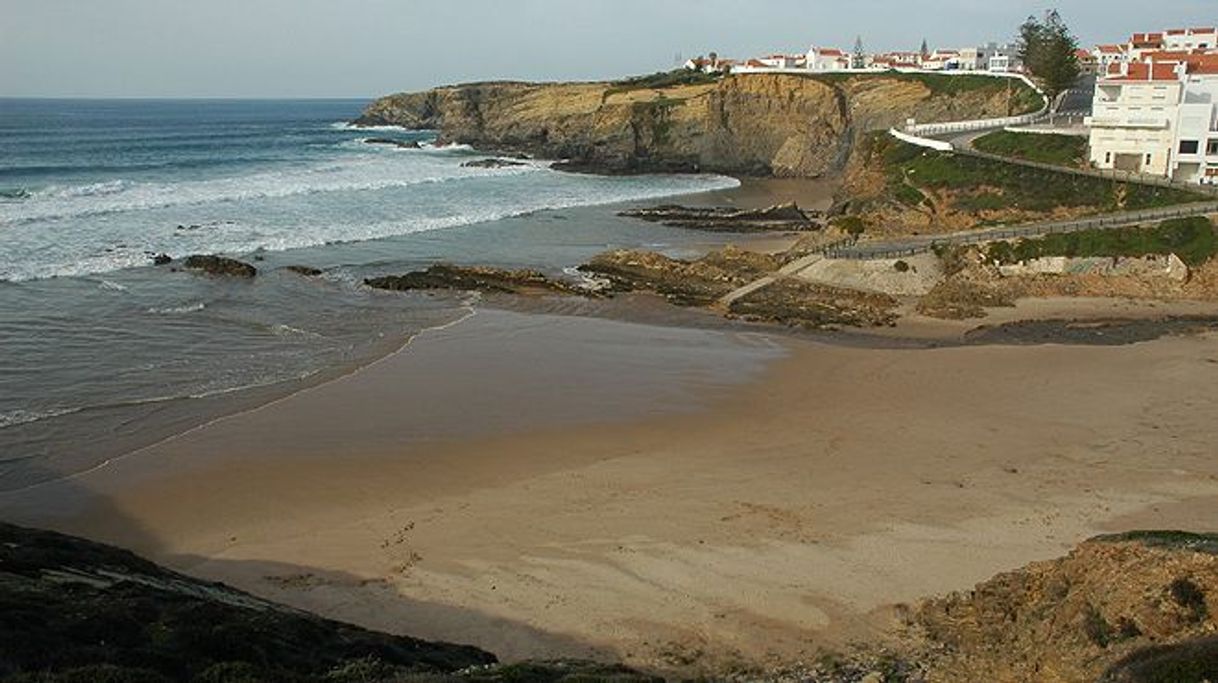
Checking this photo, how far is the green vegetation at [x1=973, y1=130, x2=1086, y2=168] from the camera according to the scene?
3844 centimetres

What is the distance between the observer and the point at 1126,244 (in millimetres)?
29141

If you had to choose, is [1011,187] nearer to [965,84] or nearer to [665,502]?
[665,502]

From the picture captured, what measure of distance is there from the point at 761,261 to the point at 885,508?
65.5 feet

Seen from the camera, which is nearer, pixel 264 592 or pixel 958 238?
pixel 264 592

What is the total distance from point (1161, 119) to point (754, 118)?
38.9 metres

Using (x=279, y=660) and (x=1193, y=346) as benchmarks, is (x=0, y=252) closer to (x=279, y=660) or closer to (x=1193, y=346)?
(x=279, y=660)

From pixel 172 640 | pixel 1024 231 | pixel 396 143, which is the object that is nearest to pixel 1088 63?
pixel 1024 231

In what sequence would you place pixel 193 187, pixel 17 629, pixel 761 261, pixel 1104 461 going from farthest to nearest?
1. pixel 193 187
2. pixel 761 261
3. pixel 1104 461
4. pixel 17 629

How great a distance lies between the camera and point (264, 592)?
12180mm

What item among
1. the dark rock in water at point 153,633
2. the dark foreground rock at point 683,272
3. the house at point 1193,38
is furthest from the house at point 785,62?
the dark rock in water at point 153,633

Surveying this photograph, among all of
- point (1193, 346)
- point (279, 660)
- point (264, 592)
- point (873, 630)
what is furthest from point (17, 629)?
point (1193, 346)

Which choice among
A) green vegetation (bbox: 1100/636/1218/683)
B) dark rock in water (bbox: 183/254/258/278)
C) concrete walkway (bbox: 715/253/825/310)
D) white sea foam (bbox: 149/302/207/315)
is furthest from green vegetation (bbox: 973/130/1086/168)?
green vegetation (bbox: 1100/636/1218/683)

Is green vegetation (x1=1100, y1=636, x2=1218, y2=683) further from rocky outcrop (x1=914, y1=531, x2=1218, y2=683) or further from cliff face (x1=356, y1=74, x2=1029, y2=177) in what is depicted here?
cliff face (x1=356, y1=74, x2=1029, y2=177)

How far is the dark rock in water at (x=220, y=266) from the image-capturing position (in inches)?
1215
